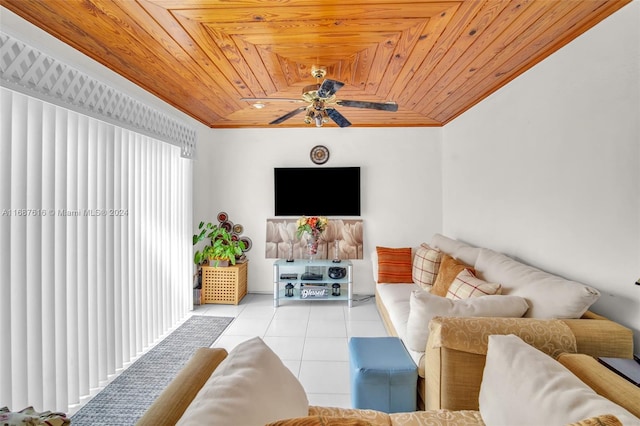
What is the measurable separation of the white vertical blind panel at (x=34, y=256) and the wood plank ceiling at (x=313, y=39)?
62 cm

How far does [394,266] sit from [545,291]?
1.70 metres

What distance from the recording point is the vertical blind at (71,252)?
156cm

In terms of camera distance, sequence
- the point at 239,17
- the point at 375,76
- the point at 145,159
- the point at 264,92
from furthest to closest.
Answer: the point at 264,92
the point at 145,159
the point at 375,76
the point at 239,17

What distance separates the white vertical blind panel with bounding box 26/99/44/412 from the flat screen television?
2567 mm

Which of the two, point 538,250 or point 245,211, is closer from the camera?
point 538,250

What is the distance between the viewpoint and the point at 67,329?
1862mm

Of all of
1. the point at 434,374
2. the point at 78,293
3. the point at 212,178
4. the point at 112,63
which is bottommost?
the point at 434,374

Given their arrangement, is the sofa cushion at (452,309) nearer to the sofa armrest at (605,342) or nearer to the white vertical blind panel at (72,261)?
the sofa armrest at (605,342)

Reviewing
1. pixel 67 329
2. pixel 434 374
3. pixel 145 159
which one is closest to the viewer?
pixel 434 374

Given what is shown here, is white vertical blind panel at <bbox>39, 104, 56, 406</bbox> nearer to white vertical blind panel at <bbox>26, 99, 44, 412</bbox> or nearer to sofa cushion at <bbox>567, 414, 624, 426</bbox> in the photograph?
white vertical blind panel at <bbox>26, 99, 44, 412</bbox>

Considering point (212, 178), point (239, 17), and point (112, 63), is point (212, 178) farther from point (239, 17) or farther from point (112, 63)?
point (239, 17)

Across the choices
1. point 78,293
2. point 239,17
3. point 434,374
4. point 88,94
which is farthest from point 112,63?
point 434,374

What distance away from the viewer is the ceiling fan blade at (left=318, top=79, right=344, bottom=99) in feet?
6.06

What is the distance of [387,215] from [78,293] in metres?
3.39
